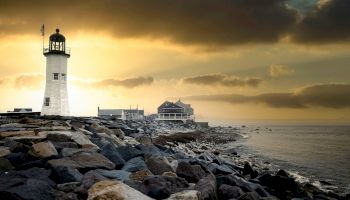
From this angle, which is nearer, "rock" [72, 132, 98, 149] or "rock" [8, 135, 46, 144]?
"rock" [8, 135, 46, 144]

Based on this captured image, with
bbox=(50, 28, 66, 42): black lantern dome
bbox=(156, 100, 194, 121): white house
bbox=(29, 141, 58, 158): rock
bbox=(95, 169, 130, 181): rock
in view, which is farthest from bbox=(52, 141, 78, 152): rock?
bbox=(156, 100, 194, 121): white house

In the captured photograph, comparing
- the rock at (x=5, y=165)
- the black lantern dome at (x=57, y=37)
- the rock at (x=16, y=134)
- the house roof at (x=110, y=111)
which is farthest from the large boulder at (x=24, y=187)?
the house roof at (x=110, y=111)

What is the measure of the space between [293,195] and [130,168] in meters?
6.21

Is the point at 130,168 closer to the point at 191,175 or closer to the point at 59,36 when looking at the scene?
the point at 191,175

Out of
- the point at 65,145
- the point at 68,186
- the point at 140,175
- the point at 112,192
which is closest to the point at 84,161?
the point at 140,175

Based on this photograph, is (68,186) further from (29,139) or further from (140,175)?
(29,139)

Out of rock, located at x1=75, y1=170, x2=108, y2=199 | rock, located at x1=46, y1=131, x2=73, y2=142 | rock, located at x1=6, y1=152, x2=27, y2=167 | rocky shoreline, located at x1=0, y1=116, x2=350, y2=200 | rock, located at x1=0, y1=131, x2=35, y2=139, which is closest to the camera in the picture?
rocky shoreline, located at x1=0, y1=116, x2=350, y2=200

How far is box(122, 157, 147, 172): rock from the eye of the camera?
35.0 feet

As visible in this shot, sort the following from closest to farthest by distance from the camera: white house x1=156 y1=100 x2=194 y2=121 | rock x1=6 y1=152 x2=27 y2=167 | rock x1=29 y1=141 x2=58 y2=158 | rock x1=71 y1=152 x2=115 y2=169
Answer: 1. rock x1=71 y1=152 x2=115 y2=169
2. rock x1=6 y1=152 x2=27 y2=167
3. rock x1=29 y1=141 x2=58 y2=158
4. white house x1=156 y1=100 x2=194 y2=121

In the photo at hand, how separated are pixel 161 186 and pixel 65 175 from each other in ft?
7.12

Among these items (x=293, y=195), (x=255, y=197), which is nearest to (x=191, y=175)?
(x=255, y=197)

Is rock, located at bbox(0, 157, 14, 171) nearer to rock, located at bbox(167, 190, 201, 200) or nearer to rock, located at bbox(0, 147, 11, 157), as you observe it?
rock, located at bbox(0, 147, 11, 157)

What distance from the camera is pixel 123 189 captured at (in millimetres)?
7629

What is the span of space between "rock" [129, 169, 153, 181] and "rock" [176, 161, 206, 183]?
1.13 metres
